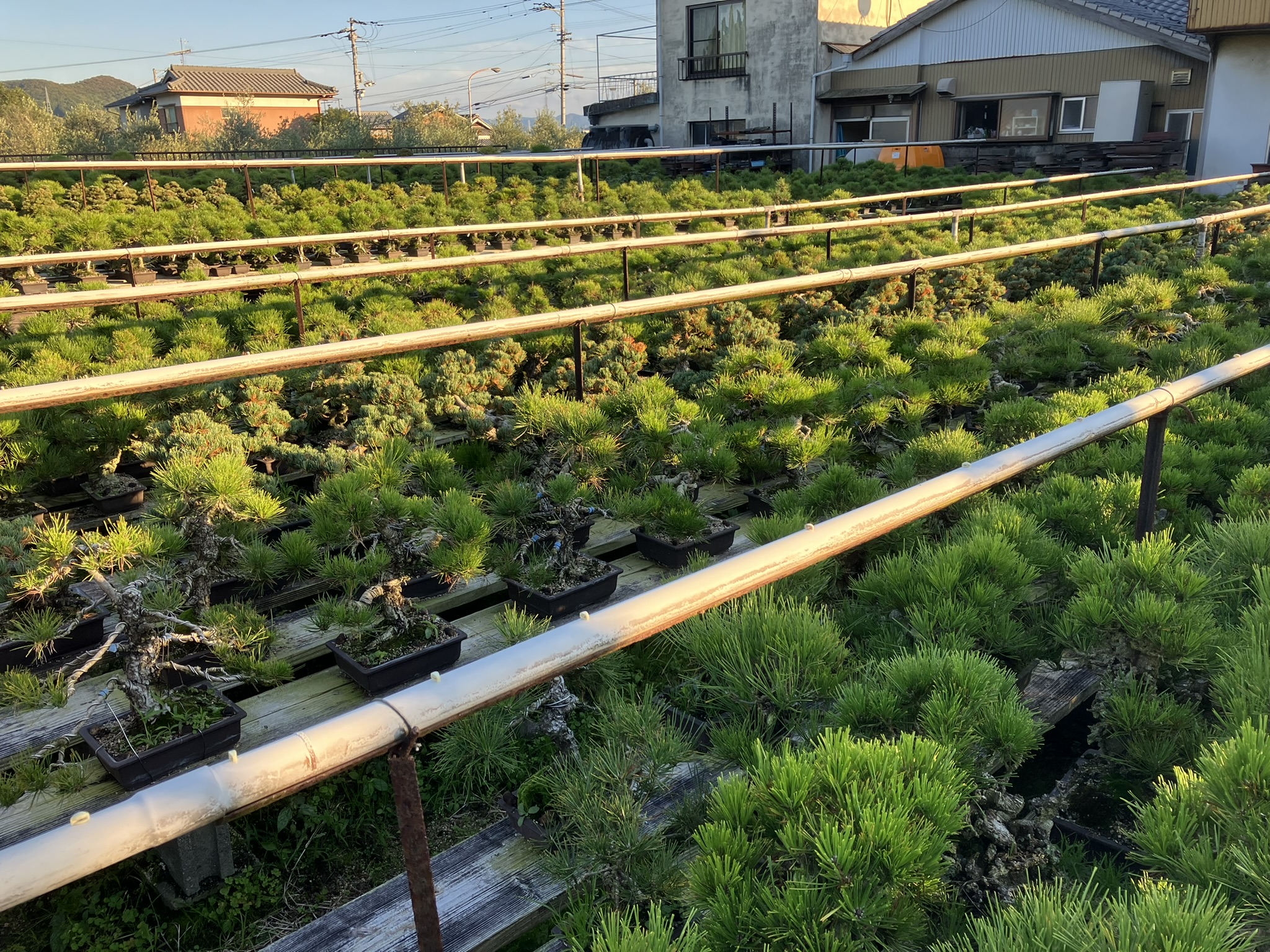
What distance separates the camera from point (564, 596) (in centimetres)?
302

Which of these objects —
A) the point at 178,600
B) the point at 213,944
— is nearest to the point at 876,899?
the point at 213,944

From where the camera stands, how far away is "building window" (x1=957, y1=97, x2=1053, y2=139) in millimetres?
23766

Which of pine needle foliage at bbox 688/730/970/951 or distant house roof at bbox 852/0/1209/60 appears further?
distant house roof at bbox 852/0/1209/60

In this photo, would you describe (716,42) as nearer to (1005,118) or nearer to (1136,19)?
(1005,118)

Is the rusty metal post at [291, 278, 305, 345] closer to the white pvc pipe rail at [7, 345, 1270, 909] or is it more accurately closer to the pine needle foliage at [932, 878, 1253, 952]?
the white pvc pipe rail at [7, 345, 1270, 909]

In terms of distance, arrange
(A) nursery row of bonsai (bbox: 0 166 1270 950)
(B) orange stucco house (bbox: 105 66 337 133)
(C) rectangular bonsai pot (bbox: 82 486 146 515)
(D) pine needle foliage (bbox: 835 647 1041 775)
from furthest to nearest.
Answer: (B) orange stucco house (bbox: 105 66 337 133)
(C) rectangular bonsai pot (bbox: 82 486 146 515)
(D) pine needle foliage (bbox: 835 647 1041 775)
(A) nursery row of bonsai (bbox: 0 166 1270 950)

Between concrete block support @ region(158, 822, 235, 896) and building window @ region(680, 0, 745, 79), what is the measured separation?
2915cm

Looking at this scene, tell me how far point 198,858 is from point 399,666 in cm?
67

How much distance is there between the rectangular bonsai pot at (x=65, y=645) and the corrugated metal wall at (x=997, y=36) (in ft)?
79.9

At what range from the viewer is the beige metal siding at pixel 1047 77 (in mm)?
21156

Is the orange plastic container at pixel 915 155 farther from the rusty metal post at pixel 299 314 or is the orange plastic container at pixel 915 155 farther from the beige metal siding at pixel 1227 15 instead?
the rusty metal post at pixel 299 314

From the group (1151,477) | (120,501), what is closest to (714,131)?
(120,501)

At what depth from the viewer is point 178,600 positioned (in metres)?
2.65

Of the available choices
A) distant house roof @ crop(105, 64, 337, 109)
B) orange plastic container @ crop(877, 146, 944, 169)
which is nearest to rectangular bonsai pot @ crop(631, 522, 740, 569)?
orange plastic container @ crop(877, 146, 944, 169)
